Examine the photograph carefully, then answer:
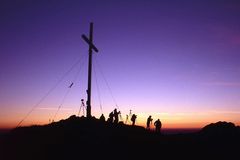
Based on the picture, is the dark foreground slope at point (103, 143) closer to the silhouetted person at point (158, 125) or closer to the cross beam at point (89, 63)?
the cross beam at point (89, 63)

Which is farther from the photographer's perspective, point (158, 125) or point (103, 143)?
point (158, 125)

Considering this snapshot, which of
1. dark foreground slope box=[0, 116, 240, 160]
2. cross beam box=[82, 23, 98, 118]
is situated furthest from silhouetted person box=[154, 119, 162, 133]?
cross beam box=[82, 23, 98, 118]

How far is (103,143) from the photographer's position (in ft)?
81.5

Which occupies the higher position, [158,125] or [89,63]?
[89,63]

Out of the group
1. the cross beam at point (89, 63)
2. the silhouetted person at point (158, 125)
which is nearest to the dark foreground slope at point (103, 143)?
the cross beam at point (89, 63)

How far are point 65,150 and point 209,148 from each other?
46.6ft

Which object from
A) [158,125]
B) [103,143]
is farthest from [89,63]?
[158,125]

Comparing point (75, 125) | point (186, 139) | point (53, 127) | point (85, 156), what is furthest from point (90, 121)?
point (186, 139)

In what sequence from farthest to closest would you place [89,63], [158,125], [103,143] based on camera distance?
[158,125] → [89,63] → [103,143]

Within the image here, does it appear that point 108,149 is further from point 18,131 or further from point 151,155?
point 18,131

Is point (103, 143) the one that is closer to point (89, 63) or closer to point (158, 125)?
point (89, 63)

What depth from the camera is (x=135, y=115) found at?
120 feet

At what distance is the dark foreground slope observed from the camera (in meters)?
23.7

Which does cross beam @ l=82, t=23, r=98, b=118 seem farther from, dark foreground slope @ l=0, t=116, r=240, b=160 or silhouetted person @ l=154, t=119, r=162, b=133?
silhouetted person @ l=154, t=119, r=162, b=133
